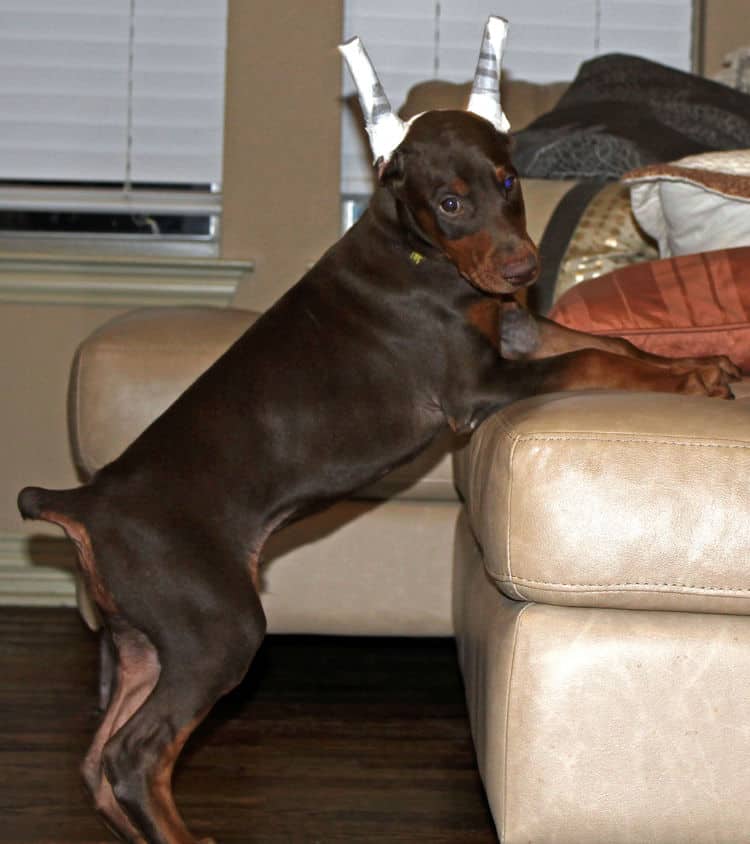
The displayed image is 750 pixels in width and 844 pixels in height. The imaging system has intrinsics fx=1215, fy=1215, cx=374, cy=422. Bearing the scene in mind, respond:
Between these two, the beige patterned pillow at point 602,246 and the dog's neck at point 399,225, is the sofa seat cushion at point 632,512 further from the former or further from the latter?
the beige patterned pillow at point 602,246

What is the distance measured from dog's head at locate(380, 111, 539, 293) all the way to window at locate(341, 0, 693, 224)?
6.83 feet

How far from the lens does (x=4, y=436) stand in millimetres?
3732

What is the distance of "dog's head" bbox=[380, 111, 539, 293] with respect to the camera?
1.78 metres

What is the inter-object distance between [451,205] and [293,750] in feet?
3.55

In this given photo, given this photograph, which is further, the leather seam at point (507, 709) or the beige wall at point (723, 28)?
the beige wall at point (723, 28)

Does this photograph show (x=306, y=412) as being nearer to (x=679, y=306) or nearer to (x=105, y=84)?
(x=679, y=306)

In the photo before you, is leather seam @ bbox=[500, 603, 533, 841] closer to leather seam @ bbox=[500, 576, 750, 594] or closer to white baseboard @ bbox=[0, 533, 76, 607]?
leather seam @ bbox=[500, 576, 750, 594]

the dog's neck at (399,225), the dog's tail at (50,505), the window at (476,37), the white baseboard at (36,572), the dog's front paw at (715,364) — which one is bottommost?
the white baseboard at (36,572)

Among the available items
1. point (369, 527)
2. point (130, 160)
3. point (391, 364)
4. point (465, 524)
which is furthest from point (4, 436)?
point (391, 364)

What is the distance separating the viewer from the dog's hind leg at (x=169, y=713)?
162 centimetres

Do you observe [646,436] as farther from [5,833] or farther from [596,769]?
[5,833]

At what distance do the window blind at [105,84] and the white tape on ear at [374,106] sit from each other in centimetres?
208

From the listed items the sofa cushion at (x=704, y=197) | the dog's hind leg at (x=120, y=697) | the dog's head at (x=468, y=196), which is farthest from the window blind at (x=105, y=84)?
the dog's hind leg at (x=120, y=697)

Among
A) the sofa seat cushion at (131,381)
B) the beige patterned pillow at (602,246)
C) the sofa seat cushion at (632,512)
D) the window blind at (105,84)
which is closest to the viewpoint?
the sofa seat cushion at (632,512)
